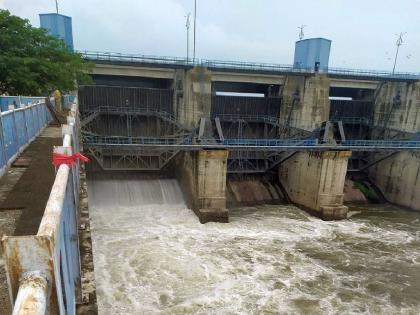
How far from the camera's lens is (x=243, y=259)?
14.6 meters

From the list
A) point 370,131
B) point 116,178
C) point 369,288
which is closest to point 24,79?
point 116,178

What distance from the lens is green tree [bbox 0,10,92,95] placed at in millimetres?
15438

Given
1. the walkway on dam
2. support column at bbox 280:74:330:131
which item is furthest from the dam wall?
the walkway on dam

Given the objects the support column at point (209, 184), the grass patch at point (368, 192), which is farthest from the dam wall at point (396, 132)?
the support column at point (209, 184)

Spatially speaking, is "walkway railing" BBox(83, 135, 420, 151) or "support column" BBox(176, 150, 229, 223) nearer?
"walkway railing" BBox(83, 135, 420, 151)

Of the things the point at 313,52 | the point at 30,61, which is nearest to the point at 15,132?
the point at 30,61

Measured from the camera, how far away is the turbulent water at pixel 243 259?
11648 mm

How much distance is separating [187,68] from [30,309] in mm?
22932

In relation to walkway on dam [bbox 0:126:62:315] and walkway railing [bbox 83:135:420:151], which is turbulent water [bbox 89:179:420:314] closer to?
walkway railing [bbox 83:135:420:151]

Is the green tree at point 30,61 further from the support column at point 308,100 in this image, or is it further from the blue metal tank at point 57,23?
the support column at point 308,100

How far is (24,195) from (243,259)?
11.4 m

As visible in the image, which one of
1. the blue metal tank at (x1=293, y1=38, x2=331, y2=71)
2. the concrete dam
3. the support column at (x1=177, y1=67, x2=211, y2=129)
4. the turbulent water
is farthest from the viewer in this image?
the blue metal tank at (x1=293, y1=38, x2=331, y2=71)

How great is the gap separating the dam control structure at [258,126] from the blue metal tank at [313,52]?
5.98 meters

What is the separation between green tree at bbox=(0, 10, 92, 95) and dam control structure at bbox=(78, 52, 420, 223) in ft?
11.5
